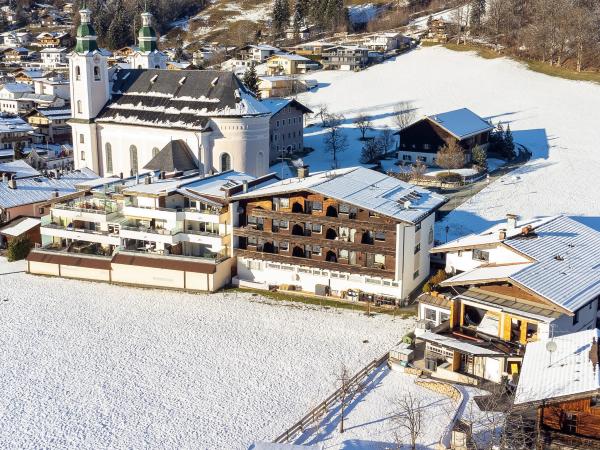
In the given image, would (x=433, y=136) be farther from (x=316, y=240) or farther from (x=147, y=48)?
(x=316, y=240)

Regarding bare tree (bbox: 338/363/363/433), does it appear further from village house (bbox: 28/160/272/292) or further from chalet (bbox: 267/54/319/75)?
chalet (bbox: 267/54/319/75)

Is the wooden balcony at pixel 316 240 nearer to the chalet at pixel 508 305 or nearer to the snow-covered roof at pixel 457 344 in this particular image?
→ the chalet at pixel 508 305

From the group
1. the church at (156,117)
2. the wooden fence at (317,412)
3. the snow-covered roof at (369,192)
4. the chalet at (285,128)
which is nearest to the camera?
the wooden fence at (317,412)

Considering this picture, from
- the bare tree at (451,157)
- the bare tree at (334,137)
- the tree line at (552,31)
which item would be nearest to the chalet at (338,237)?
the bare tree at (451,157)

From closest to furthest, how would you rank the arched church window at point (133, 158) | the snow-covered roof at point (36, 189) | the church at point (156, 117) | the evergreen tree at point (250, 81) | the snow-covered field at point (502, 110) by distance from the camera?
the snow-covered roof at point (36, 189) → the snow-covered field at point (502, 110) → the church at point (156, 117) → the arched church window at point (133, 158) → the evergreen tree at point (250, 81)

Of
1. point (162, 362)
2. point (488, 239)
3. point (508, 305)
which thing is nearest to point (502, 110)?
point (488, 239)

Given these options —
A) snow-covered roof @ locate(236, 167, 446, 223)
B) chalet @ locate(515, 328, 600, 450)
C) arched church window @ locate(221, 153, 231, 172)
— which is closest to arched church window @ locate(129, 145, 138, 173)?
arched church window @ locate(221, 153, 231, 172)
